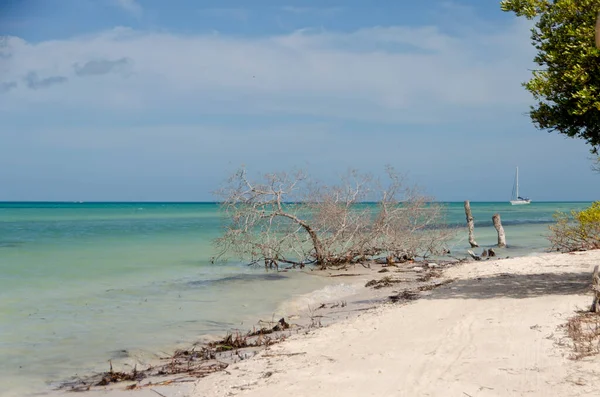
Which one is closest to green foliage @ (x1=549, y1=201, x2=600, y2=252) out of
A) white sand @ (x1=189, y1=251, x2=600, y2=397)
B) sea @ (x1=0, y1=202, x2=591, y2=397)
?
sea @ (x1=0, y1=202, x2=591, y2=397)

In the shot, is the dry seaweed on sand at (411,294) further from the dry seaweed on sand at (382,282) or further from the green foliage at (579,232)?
the green foliage at (579,232)

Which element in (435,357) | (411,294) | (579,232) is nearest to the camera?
(435,357)

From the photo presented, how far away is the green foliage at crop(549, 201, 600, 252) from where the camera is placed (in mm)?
20547

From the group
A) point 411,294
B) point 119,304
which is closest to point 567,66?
point 411,294

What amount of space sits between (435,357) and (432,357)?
1.5 inches

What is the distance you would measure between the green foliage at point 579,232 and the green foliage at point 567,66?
8514 millimetres

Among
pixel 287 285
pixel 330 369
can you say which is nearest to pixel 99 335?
pixel 330 369

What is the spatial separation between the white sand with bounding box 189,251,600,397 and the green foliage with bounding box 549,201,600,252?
363 inches

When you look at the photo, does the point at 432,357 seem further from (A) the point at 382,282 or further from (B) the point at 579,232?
(B) the point at 579,232

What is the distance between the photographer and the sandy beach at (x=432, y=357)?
6805 mm

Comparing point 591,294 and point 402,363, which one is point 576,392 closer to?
point 402,363

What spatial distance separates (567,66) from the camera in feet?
37.0

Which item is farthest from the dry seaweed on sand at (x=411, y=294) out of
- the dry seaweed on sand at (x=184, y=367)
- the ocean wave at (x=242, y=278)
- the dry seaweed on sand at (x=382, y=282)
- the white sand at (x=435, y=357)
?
the ocean wave at (x=242, y=278)

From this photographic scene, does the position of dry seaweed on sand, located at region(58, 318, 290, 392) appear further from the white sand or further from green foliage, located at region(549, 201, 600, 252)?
green foliage, located at region(549, 201, 600, 252)
